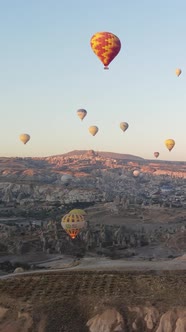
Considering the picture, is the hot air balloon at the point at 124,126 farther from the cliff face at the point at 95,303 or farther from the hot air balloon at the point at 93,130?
the cliff face at the point at 95,303

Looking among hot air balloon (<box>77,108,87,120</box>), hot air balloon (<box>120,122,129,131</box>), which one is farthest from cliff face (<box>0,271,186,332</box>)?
hot air balloon (<box>120,122,129,131</box>)

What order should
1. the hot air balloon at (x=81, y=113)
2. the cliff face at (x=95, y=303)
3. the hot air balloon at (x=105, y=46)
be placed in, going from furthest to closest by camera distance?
the hot air balloon at (x=81, y=113), the hot air balloon at (x=105, y=46), the cliff face at (x=95, y=303)

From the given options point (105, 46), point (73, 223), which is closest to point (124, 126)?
point (105, 46)

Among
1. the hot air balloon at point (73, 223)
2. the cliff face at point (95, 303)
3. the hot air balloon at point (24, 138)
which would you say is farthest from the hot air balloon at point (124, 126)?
the cliff face at point (95, 303)

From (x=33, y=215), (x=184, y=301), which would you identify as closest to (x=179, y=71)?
(x=33, y=215)

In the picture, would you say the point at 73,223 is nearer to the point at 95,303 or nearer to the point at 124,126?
the point at 95,303

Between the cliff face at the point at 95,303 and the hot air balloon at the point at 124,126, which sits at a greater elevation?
the hot air balloon at the point at 124,126

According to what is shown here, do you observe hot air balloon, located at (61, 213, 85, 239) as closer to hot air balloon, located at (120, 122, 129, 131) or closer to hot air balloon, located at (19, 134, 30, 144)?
hot air balloon, located at (120, 122, 129, 131)

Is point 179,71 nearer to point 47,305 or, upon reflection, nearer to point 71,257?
point 71,257
